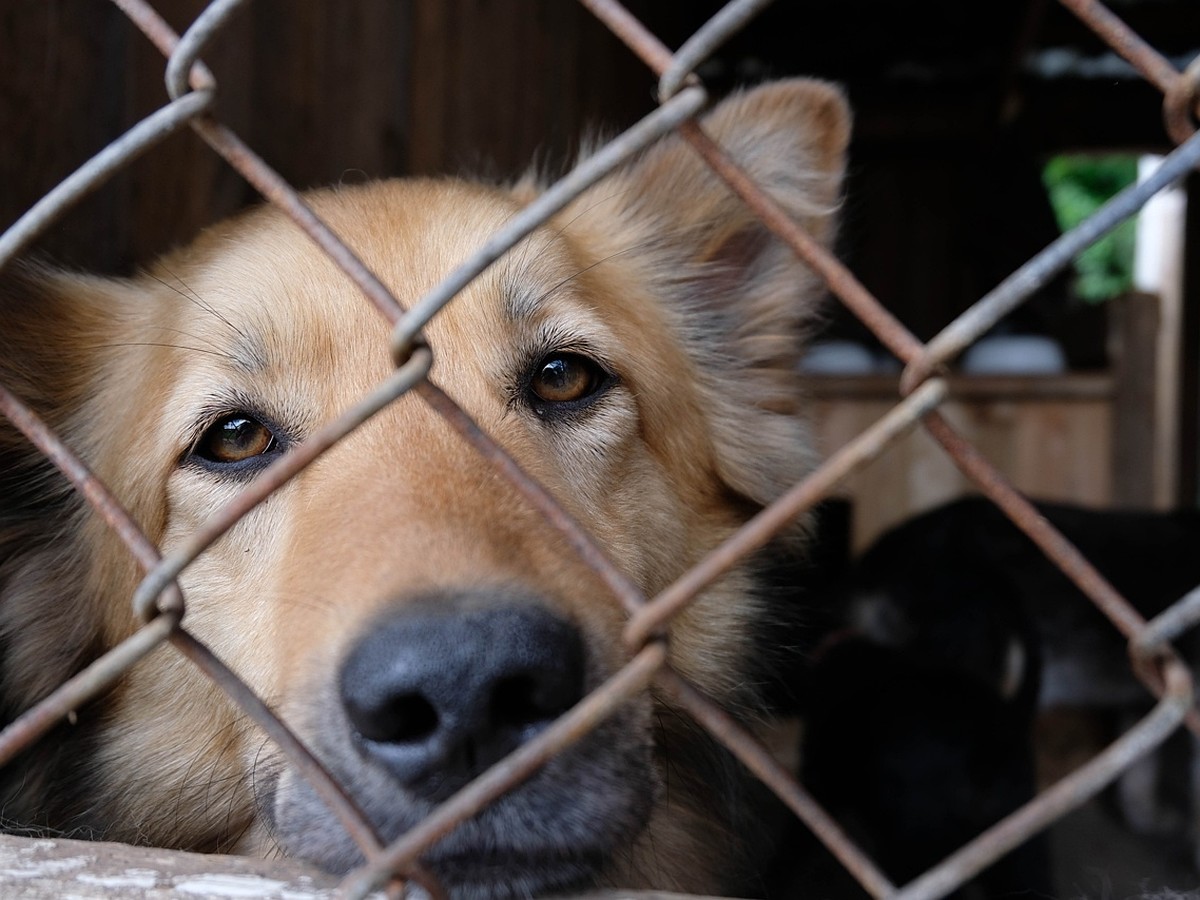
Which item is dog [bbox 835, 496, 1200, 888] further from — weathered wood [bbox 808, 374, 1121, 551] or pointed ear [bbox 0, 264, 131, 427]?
pointed ear [bbox 0, 264, 131, 427]

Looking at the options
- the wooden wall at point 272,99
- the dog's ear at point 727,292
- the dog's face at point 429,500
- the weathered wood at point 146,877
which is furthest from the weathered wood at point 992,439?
the weathered wood at point 146,877

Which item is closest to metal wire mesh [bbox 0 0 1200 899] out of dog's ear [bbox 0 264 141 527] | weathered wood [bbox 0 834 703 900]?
weathered wood [bbox 0 834 703 900]

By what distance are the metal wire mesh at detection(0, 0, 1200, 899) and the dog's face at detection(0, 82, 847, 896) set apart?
0.65 feet

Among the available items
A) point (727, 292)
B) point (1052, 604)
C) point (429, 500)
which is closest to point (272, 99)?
point (727, 292)

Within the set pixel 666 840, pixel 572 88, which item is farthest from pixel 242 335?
Result: pixel 572 88

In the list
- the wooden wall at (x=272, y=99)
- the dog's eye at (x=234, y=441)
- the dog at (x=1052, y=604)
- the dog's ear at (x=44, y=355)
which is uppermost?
the wooden wall at (x=272, y=99)

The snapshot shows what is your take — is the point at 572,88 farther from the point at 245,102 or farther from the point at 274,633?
the point at 274,633

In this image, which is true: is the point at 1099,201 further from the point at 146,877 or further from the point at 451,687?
the point at 146,877

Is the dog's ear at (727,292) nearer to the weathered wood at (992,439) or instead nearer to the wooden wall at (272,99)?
the wooden wall at (272,99)

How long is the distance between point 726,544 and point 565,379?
3.34ft

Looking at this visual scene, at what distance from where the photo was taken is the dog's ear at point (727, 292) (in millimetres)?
2439

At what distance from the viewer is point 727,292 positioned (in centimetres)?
257

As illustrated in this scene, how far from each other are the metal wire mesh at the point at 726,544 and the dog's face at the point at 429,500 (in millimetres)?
198

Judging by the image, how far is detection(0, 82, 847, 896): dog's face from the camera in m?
1.21
